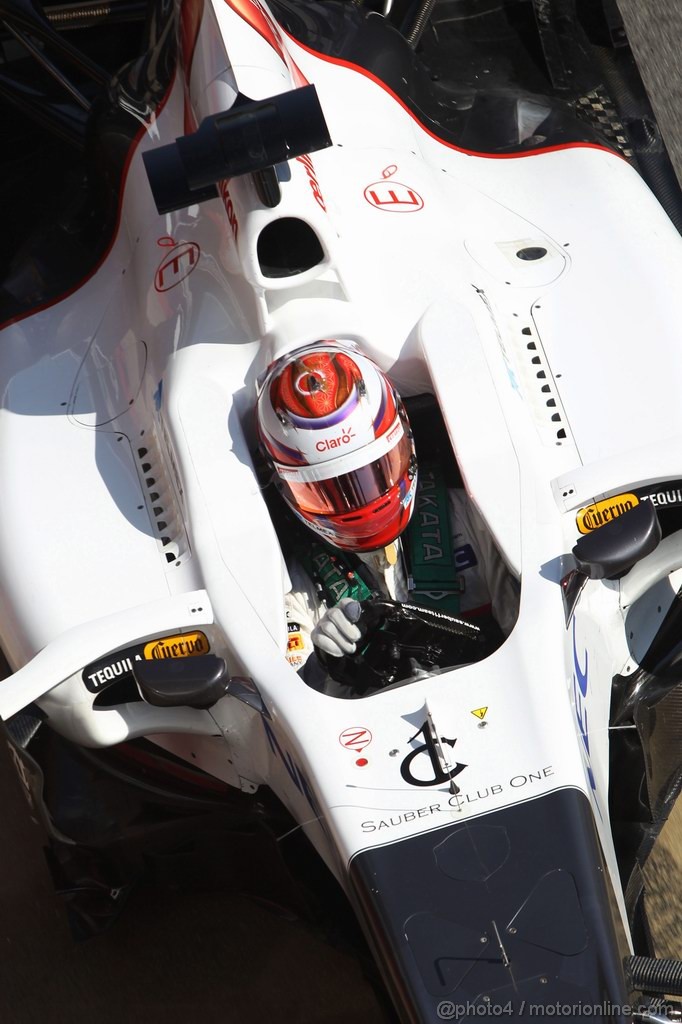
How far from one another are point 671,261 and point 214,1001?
288 centimetres

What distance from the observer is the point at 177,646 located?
3830mm

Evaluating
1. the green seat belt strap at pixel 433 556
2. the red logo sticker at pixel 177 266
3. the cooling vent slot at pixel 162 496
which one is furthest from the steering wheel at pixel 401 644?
the red logo sticker at pixel 177 266

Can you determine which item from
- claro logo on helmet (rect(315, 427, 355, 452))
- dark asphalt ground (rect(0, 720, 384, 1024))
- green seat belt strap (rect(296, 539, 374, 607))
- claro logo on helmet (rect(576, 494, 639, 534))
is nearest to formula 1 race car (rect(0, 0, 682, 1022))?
claro logo on helmet (rect(576, 494, 639, 534))

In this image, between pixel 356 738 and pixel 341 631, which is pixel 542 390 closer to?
pixel 341 631

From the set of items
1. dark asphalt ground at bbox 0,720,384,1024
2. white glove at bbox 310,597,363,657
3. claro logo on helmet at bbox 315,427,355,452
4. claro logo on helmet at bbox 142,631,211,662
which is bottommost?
dark asphalt ground at bbox 0,720,384,1024

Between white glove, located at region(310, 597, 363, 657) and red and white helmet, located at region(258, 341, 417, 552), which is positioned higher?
red and white helmet, located at region(258, 341, 417, 552)

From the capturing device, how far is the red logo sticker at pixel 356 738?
3445mm

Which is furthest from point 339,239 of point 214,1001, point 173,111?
point 214,1001

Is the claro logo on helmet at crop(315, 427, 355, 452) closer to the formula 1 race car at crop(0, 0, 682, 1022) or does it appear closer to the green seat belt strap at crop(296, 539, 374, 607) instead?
the formula 1 race car at crop(0, 0, 682, 1022)

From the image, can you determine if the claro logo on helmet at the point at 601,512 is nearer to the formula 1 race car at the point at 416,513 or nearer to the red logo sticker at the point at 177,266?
the formula 1 race car at the point at 416,513

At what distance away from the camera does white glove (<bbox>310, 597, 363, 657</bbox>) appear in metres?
3.88

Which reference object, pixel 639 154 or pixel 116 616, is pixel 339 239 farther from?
pixel 639 154

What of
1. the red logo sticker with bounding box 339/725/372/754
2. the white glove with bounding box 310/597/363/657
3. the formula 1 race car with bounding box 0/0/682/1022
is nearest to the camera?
the formula 1 race car with bounding box 0/0/682/1022

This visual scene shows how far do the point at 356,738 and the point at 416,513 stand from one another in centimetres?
92
